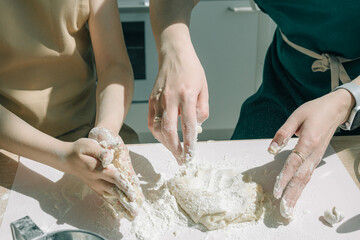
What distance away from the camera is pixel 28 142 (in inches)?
36.4

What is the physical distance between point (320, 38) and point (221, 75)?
4.33ft

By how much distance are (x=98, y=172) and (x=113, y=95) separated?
0.89ft

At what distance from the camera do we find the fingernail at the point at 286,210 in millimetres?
819

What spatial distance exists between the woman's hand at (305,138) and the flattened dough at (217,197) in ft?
0.20

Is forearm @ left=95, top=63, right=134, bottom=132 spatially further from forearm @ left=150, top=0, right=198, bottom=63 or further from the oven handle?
the oven handle

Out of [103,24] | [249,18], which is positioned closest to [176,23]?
[103,24]

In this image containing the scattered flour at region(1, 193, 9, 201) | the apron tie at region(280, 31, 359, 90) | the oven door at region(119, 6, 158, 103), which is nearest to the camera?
the scattered flour at region(1, 193, 9, 201)

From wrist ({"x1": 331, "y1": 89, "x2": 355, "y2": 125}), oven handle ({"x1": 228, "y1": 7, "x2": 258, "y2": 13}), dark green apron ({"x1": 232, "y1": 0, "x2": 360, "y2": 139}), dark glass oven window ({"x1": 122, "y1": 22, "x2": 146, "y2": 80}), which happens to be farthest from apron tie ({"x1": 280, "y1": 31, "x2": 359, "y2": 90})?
dark glass oven window ({"x1": 122, "y1": 22, "x2": 146, "y2": 80})

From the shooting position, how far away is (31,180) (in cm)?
94

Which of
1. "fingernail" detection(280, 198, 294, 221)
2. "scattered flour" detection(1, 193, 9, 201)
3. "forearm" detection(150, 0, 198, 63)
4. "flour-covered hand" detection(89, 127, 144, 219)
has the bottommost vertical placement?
"fingernail" detection(280, 198, 294, 221)

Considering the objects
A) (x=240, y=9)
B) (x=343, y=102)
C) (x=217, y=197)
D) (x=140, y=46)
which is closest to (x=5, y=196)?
(x=217, y=197)

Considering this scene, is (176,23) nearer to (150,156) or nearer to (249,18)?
(150,156)

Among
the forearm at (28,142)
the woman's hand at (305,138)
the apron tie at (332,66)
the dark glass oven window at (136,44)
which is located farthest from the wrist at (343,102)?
the dark glass oven window at (136,44)

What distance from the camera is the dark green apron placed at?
1062mm
